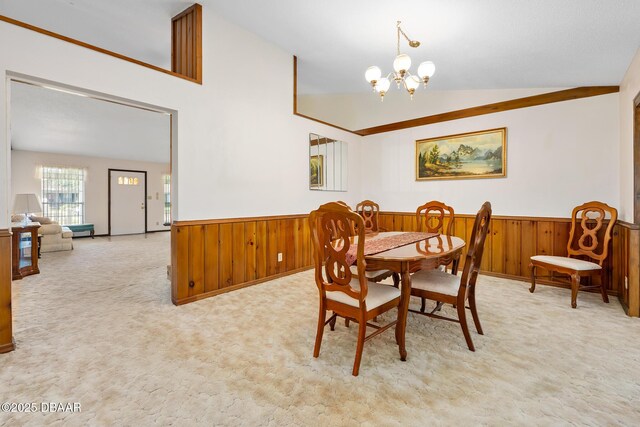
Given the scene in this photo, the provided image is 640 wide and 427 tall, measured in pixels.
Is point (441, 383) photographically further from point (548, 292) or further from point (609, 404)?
point (548, 292)

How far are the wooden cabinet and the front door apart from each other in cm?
479

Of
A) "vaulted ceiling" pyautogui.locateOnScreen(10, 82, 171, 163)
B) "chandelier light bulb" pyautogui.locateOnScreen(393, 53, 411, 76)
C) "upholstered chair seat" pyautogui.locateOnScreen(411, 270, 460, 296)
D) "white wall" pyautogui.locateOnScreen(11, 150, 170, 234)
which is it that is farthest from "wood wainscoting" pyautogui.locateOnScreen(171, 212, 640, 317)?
"white wall" pyautogui.locateOnScreen(11, 150, 170, 234)

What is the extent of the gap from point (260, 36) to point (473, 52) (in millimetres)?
2521

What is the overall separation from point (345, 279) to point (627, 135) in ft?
11.5

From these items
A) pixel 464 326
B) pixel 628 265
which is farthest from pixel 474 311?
pixel 628 265

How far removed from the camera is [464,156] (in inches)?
174

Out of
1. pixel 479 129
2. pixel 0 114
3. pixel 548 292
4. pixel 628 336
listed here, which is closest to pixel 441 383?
pixel 628 336

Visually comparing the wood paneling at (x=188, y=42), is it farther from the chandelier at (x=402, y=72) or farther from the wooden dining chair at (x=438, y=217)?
the wooden dining chair at (x=438, y=217)

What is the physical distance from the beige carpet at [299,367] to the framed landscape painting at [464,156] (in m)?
2.00

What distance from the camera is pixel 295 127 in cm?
422

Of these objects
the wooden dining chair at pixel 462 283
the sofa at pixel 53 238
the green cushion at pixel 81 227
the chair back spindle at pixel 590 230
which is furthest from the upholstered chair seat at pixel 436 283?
the green cushion at pixel 81 227

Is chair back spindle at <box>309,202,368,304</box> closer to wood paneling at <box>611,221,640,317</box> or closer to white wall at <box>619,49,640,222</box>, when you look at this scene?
wood paneling at <box>611,221,640,317</box>

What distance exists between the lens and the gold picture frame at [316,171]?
466 centimetres

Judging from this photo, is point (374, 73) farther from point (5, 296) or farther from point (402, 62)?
point (5, 296)
